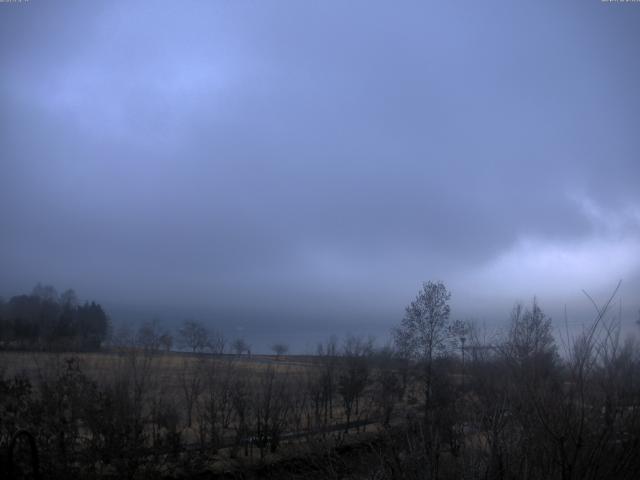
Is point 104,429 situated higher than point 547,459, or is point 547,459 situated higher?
point 547,459

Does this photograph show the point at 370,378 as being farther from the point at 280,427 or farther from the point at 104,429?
the point at 104,429

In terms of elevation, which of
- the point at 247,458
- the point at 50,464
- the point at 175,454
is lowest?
the point at 247,458

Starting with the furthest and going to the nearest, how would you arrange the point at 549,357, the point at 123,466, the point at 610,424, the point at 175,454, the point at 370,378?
the point at 370,378 < the point at 175,454 < the point at 123,466 < the point at 549,357 < the point at 610,424

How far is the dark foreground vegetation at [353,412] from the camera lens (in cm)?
639

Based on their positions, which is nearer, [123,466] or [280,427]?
[123,466]

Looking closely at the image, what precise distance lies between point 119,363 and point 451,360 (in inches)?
978

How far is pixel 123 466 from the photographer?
1431cm

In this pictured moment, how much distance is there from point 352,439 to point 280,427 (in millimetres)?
5028

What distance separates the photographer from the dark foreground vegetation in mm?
6387

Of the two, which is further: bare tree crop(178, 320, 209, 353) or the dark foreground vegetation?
bare tree crop(178, 320, 209, 353)

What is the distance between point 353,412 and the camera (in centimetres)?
3978

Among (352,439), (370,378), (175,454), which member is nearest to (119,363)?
(175,454)

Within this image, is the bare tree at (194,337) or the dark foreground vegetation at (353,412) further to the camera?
the bare tree at (194,337)

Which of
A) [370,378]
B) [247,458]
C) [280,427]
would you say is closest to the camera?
[247,458]
